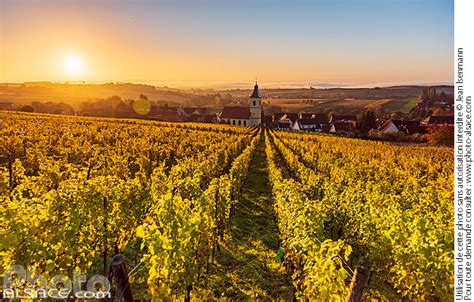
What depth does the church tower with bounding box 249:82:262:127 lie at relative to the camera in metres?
75.7

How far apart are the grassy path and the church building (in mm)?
62602

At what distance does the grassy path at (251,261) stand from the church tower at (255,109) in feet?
211

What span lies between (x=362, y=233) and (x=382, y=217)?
1.72 feet

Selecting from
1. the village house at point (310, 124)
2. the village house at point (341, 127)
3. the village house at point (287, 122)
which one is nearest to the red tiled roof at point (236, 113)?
the village house at point (287, 122)

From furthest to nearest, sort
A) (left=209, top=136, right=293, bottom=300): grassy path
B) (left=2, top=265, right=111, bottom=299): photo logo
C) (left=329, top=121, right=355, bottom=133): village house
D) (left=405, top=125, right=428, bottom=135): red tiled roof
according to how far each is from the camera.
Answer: (left=329, top=121, right=355, bottom=133): village house → (left=405, top=125, right=428, bottom=135): red tiled roof → (left=209, top=136, right=293, bottom=300): grassy path → (left=2, top=265, right=111, bottom=299): photo logo

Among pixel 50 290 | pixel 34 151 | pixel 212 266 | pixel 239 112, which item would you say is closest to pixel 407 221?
pixel 212 266

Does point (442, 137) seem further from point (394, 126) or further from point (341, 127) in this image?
point (341, 127)

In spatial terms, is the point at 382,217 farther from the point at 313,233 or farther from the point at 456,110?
the point at 456,110

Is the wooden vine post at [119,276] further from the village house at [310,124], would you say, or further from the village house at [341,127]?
the village house at [310,124]

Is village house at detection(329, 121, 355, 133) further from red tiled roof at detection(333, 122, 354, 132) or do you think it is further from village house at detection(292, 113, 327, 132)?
village house at detection(292, 113, 327, 132)

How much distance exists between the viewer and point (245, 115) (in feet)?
246

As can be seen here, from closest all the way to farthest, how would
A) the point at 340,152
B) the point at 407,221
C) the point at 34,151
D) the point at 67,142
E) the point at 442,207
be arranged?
the point at 407,221 < the point at 442,207 < the point at 34,151 < the point at 67,142 < the point at 340,152

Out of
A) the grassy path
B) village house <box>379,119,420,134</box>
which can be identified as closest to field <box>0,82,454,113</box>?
village house <box>379,119,420,134</box>

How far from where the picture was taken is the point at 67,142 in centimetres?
1978
